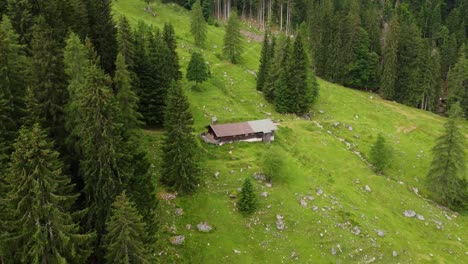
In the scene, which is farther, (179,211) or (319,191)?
(319,191)

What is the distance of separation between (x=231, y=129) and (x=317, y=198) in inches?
717

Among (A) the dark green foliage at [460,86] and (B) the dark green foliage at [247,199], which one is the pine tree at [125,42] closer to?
(B) the dark green foliage at [247,199]

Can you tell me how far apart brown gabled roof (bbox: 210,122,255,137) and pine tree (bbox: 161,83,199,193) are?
41.8 ft

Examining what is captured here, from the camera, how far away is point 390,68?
114688mm

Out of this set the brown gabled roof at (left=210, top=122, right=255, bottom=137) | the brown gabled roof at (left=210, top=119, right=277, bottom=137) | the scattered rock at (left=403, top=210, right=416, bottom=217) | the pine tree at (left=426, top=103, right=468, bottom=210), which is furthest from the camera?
the brown gabled roof at (left=210, top=119, right=277, bottom=137)

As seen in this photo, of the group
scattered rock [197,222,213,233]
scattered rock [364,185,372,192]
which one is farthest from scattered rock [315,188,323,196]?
scattered rock [197,222,213,233]

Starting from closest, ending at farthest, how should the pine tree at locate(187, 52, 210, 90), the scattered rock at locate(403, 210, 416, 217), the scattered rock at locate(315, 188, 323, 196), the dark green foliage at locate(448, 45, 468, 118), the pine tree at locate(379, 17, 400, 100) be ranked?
1. the scattered rock at locate(315, 188, 323, 196)
2. the scattered rock at locate(403, 210, 416, 217)
3. the pine tree at locate(187, 52, 210, 90)
4. the pine tree at locate(379, 17, 400, 100)
5. the dark green foliage at locate(448, 45, 468, 118)

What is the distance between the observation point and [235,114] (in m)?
82.5

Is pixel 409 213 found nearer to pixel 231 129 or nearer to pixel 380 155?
pixel 380 155

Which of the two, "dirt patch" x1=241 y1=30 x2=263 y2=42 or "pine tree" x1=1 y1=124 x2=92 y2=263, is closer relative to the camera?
"pine tree" x1=1 y1=124 x2=92 y2=263

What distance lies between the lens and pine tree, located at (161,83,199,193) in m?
57.6

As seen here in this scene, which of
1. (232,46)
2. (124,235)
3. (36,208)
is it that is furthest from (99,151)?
(232,46)

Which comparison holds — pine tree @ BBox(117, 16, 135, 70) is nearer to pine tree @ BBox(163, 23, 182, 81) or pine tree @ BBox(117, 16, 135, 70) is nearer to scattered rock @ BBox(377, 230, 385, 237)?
pine tree @ BBox(163, 23, 182, 81)

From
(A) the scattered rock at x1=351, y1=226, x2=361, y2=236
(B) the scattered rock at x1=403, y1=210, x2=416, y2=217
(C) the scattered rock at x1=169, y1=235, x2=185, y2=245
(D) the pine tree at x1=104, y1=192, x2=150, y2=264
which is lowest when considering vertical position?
(B) the scattered rock at x1=403, y1=210, x2=416, y2=217
